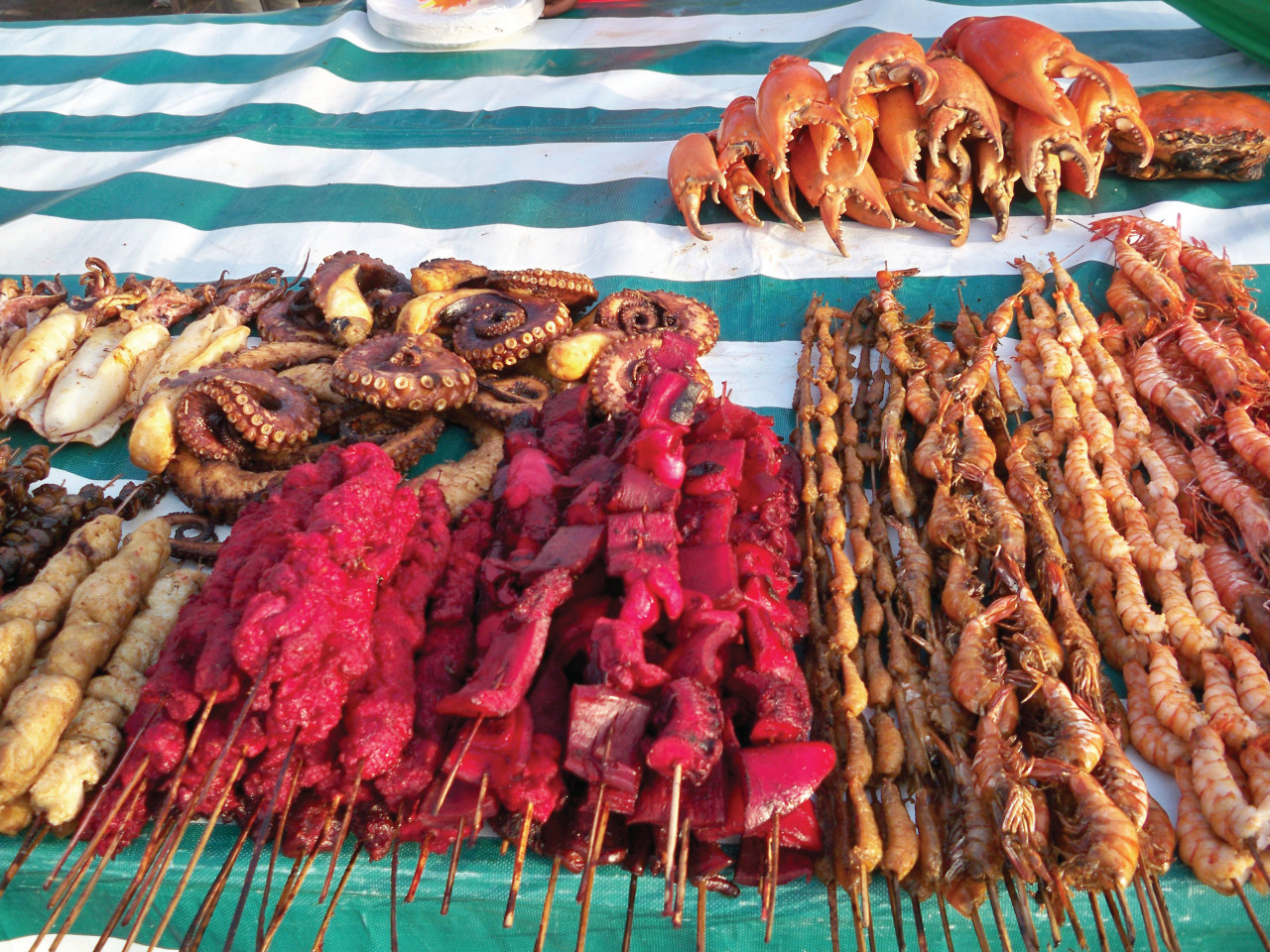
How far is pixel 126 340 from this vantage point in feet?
14.2

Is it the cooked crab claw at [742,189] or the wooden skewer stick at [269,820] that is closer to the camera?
the wooden skewer stick at [269,820]

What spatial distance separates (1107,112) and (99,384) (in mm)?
5798

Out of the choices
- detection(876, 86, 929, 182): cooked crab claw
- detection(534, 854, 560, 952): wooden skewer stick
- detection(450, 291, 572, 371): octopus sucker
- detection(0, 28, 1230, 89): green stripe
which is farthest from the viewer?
detection(0, 28, 1230, 89): green stripe

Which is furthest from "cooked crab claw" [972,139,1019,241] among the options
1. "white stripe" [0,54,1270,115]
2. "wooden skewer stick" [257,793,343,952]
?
"wooden skewer stick" [257,793,343,952]

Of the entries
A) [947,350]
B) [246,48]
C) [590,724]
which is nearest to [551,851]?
[590,724]

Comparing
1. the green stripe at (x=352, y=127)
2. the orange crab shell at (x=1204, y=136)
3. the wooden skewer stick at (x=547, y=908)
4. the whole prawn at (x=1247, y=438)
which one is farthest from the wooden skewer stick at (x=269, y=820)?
the orange crab shell at (x=1204, y=136)

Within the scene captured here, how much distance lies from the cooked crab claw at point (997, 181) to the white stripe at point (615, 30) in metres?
2.64

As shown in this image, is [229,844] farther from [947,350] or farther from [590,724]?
[947,350]

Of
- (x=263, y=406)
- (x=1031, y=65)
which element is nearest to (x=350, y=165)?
(x=263, y=406)

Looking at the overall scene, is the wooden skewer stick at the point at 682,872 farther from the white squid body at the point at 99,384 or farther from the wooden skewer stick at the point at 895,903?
the white squid body at the point at 99,384

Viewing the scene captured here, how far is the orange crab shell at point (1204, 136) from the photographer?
4.96 metres

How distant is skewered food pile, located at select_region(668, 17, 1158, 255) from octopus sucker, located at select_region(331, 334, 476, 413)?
2.13 metres

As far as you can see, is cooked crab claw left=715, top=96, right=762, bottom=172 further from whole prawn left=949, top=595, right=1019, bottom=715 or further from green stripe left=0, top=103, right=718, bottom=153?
whole prawn left=949, top=595, right=1019, bottom=715

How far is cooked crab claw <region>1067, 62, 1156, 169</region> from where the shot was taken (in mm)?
4723
